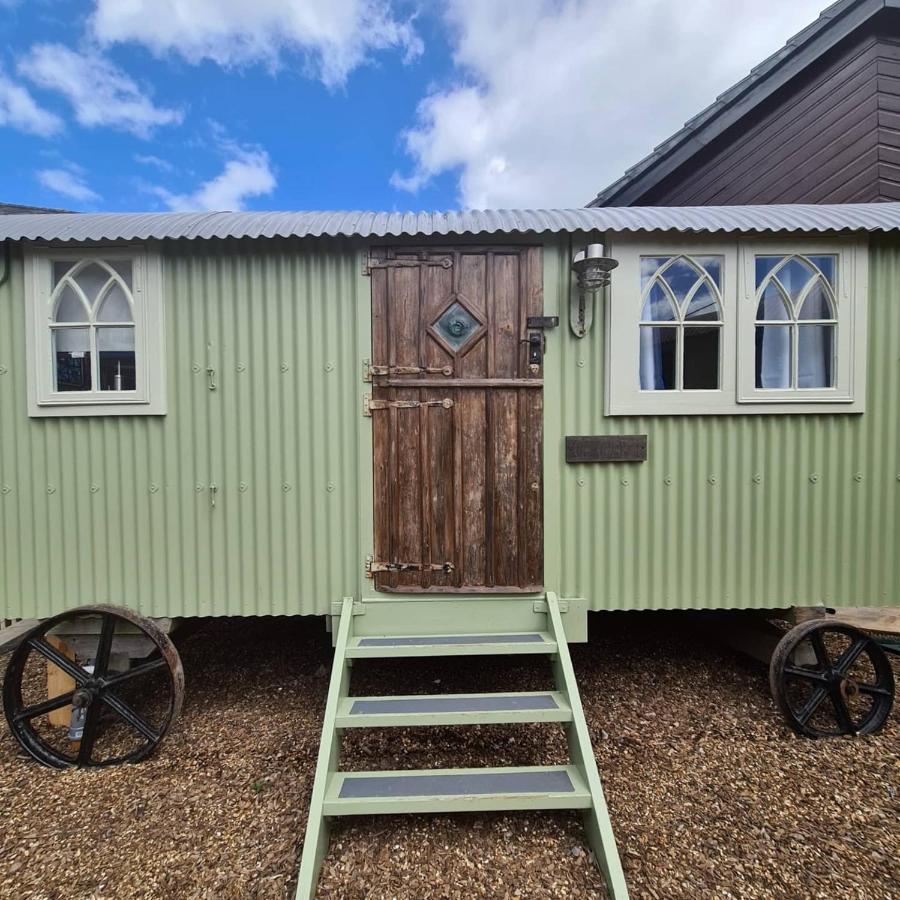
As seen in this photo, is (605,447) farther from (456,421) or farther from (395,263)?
(395,263)

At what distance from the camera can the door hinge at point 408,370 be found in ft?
9.41

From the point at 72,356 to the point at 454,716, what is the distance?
3214mm

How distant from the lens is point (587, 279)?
8.95 ft

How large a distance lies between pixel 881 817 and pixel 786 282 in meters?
3.04

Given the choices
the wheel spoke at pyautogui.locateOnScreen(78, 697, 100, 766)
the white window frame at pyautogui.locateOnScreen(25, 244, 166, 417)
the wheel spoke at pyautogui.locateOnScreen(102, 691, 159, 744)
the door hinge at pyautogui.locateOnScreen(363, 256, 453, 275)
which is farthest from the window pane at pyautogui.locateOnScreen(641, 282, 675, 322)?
the wheel spoke at pyautogui.locateOnScreen(78, 697, 100, 766)

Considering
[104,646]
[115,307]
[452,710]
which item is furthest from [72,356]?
[452,710]

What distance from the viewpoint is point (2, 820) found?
2332mm

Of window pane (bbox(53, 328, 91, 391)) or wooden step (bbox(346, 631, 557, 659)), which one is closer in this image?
wooden step (bbox(346, 631, 557, 659))

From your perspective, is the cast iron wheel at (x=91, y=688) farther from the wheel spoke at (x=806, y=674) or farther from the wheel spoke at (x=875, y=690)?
the wheel spoke at (x=875, y=690)

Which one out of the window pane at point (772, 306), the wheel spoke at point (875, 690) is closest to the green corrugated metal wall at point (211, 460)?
the window pane at point (772, 306)

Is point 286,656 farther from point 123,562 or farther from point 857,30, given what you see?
point 857,30

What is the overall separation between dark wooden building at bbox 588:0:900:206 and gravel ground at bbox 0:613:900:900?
5284 mm

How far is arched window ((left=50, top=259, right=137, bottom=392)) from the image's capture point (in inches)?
112

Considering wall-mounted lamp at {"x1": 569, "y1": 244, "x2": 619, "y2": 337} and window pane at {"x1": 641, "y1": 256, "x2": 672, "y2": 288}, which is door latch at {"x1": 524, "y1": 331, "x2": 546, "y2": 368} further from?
window pane at {"x1": 641, "y1": 256, "x2": 672, "y2": 288}
